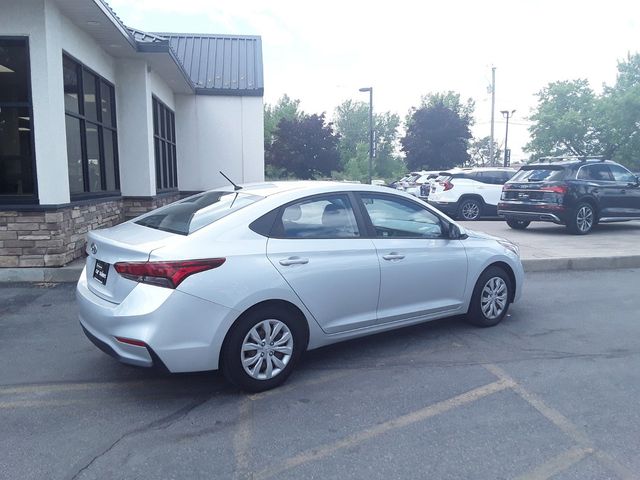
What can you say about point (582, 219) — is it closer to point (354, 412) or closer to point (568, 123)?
point (354, 412)

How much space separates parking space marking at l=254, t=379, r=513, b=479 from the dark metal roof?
14476 millimetres

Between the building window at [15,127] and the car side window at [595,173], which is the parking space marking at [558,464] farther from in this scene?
the car side window at [595,173]

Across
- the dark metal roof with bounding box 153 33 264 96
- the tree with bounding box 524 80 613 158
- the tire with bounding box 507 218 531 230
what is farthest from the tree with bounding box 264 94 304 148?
the tire with bounding box 507 218 531 230

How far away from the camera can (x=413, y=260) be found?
15.8ft

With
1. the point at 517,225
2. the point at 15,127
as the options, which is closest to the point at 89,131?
the point at 15,127

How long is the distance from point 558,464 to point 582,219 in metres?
10.2

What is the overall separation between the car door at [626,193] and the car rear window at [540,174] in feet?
5.18

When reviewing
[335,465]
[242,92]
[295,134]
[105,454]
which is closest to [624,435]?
[335,465]

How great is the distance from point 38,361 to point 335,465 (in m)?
2.96

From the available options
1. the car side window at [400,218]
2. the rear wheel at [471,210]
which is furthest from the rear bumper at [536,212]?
the car side window at [400,218]

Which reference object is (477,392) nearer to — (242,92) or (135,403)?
(135,403)

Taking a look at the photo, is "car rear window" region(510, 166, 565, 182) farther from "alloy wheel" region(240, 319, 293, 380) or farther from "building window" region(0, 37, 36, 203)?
"building window" region(0, 37, 36, 203)

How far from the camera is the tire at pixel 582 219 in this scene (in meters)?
11.9

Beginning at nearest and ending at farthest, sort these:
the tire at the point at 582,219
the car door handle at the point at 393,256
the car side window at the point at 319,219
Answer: the car side window at the point at 319,219 < the car door handle at the point at 393,256 < the tire at the point at 582,219
